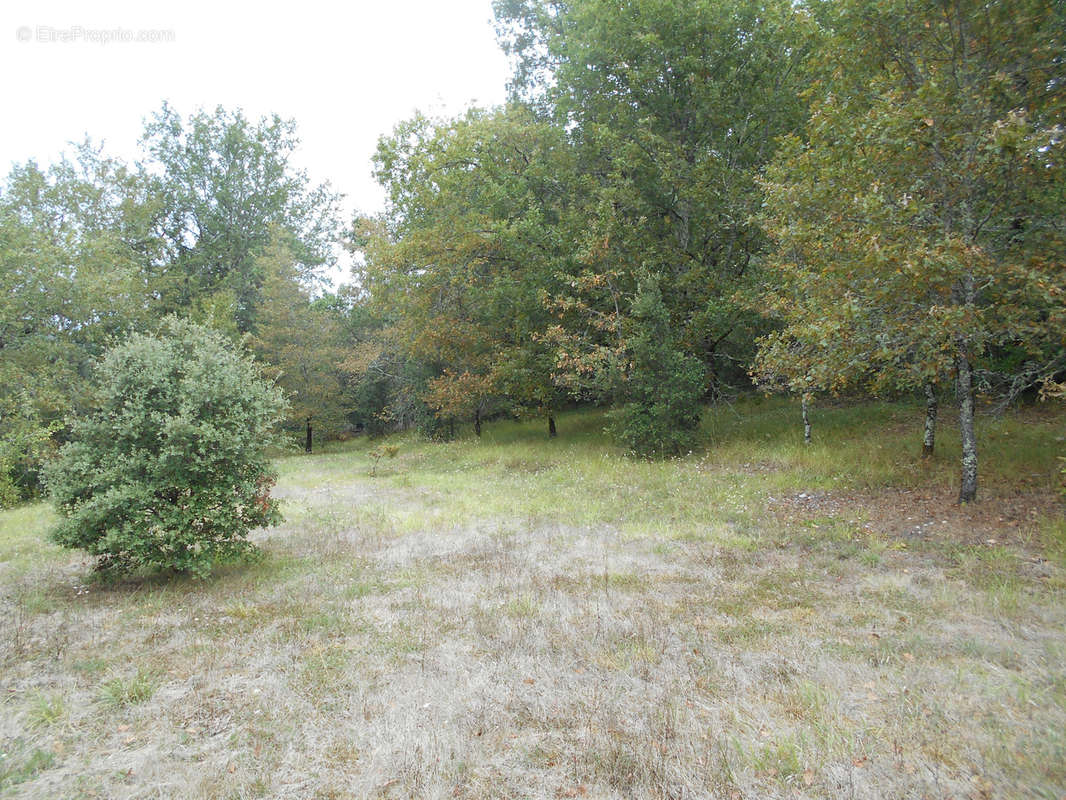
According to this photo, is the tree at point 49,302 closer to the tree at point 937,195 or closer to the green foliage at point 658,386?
the green foliage at point 658,386

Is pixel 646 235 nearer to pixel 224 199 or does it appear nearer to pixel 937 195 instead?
pixel 937 195

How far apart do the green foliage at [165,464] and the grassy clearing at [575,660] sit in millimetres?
619

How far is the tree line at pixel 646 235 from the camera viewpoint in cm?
863

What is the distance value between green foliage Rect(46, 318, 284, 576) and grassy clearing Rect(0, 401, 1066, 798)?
619 mm

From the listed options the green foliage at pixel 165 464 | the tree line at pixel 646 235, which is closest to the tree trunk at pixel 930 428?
the tree line at pixel 646 235

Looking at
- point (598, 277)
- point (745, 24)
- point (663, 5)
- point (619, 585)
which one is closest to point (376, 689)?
point (619, 585)

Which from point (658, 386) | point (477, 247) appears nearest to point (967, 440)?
point (658, 386)

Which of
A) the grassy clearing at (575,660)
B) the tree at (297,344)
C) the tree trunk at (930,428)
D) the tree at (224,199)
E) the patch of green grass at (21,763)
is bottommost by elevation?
the grassy clearing at (575,660)

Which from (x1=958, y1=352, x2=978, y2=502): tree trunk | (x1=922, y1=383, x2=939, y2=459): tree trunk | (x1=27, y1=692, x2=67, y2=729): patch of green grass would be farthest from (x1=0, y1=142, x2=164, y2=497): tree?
(x1=922, y1=383, x2=939, y2=459): tree trunk

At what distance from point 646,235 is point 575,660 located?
1424 cm

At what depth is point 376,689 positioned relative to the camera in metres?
4.18

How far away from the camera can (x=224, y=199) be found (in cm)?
3306

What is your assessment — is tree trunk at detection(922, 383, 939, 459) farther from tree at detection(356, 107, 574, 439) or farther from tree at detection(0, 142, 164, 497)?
tree at detection(0, 142, 164, 497)

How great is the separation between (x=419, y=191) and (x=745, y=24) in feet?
36.4
